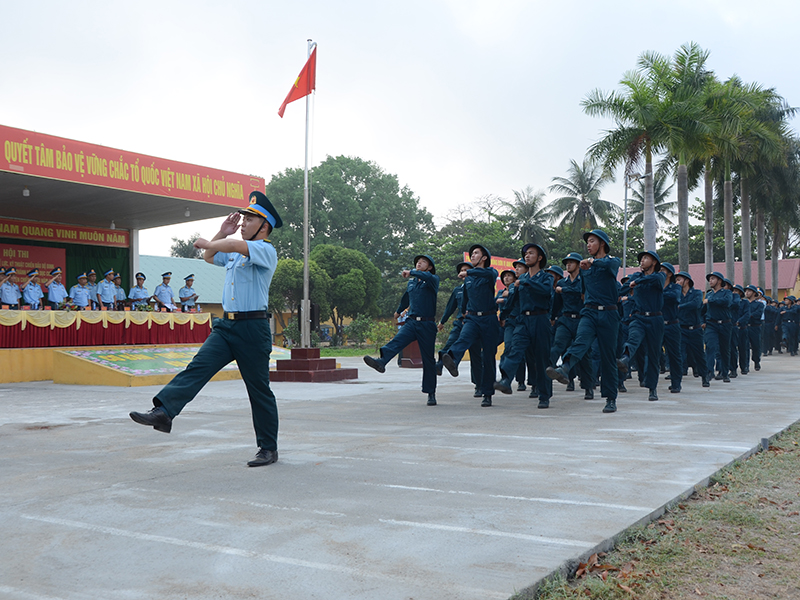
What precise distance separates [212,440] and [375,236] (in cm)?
4881

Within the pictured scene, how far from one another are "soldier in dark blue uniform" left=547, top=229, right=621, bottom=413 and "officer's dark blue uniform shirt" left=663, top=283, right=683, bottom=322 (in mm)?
2738

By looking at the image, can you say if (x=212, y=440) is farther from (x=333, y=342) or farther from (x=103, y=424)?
(x=333, y=342)

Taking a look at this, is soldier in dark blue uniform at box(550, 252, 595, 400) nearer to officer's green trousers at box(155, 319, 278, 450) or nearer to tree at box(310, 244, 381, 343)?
officer's green trousers at box(155, 319, 278, 450)

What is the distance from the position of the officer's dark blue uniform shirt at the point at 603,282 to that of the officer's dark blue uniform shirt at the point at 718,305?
5.02 m

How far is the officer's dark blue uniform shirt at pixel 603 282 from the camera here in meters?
8.49

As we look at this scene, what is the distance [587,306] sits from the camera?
859 cm

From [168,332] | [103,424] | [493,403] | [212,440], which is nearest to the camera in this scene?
[212,440]

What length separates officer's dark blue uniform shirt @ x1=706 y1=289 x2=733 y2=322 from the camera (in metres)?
12.6

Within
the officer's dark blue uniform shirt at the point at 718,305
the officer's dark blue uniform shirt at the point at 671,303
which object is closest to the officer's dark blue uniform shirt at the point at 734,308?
the officer's dark blue uniform shirt at the point at 718,305

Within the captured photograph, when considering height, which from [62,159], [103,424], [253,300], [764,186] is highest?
[764,186]

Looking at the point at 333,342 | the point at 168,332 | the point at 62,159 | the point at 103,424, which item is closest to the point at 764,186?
the point at 333,342

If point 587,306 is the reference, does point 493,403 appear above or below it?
below

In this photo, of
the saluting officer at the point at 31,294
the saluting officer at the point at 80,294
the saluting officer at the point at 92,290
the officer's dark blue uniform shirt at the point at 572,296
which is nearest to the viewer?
the officer's dark blue uniform shirt at the point at 572,296

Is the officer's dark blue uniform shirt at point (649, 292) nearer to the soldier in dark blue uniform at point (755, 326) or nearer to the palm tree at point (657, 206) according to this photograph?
the soldier in dark blue uniform at point (755, 326)
